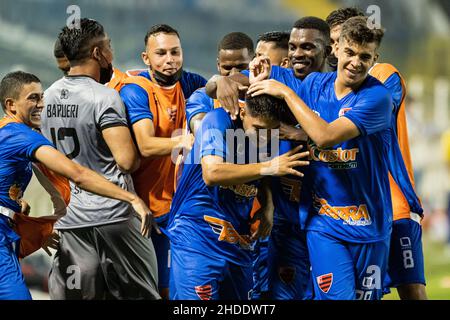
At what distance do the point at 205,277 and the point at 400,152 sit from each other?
5.43ft

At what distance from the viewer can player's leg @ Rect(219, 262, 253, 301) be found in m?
5.88

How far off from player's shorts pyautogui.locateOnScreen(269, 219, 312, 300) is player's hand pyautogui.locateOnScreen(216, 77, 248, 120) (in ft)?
3.78

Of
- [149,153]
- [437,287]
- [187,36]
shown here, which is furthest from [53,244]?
[187,36]

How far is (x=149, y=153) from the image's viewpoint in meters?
6.72

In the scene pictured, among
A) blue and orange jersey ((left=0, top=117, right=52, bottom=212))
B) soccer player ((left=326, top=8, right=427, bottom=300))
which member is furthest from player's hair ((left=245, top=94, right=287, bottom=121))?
blue and orange jersey ((left=0, top=117, right=52, bottom=212))

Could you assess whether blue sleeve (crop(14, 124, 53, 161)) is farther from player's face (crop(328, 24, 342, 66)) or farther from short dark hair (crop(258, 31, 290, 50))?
player's face (crop(328, 24, 342, 66))

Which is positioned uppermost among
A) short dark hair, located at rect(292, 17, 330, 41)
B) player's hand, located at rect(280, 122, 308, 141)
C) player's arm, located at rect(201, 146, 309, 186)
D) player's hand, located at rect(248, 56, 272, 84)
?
short dark hair, located at rect(292, 17, 330, 41)

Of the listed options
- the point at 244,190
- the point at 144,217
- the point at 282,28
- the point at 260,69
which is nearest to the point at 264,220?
the point at 244,190

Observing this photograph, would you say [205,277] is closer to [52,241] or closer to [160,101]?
[52,241]

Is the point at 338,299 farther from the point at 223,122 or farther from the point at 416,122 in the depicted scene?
the point at 416,122

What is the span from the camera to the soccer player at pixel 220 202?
559cm

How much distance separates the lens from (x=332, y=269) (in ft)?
19.1

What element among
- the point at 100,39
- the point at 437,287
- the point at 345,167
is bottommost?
the point at 437,287

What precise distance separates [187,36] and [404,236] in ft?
30.3
